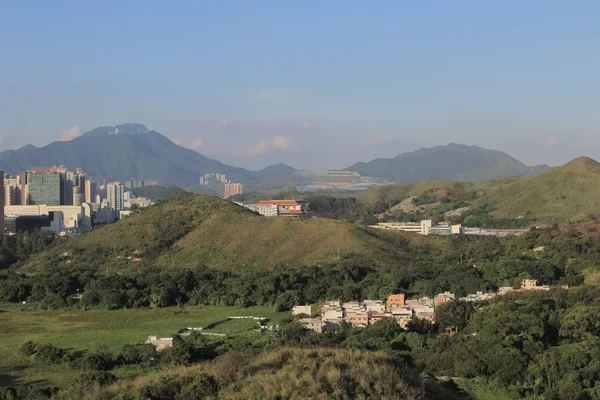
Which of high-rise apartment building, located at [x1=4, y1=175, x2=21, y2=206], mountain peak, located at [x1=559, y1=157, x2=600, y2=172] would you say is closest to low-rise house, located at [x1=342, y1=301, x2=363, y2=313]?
mountain peak, located at [x1=559, y1=157, x2=600, y2=172]

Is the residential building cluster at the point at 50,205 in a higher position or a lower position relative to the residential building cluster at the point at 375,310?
higher

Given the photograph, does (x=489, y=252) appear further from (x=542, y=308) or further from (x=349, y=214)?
(x=349, y=214)

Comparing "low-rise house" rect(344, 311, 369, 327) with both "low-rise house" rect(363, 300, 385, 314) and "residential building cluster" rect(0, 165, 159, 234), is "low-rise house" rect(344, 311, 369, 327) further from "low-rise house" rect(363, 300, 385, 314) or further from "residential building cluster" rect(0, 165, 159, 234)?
"residential building cluster" rect(0, 165, 159, 234)

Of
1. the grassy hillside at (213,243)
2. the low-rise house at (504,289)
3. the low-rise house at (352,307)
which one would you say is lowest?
the low-rise house at (352,307)

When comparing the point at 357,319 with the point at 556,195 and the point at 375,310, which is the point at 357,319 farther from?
the point at 556,195

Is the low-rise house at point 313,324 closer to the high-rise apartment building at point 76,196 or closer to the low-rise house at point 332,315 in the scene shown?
the low-rise house at point 332,315

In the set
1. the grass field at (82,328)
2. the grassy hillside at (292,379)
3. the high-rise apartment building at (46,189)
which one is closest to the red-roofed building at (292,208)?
the high-rise apartment building at (46,189)

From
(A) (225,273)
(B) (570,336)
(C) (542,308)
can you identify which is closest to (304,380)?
(B) (570,336)
